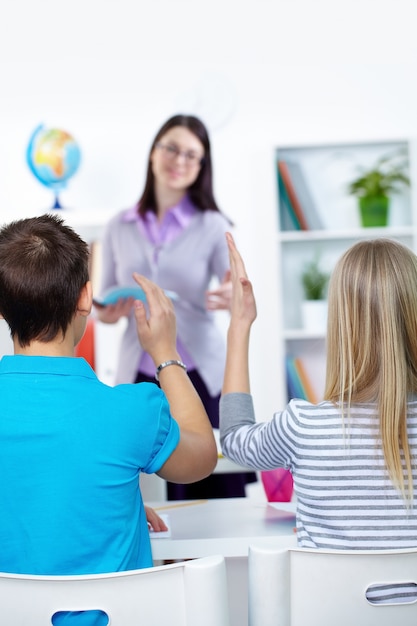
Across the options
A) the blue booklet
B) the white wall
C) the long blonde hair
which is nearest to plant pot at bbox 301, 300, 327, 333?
the white wall

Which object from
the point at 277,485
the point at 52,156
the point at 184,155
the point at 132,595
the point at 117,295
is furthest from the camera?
the point at 52,156

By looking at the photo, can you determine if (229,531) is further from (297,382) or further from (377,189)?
(377,189)

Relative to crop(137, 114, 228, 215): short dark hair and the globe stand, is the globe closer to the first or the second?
the globe stand

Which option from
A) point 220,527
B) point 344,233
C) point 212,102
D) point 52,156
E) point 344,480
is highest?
point 212,102

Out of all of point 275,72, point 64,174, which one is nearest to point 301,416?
point 64,174

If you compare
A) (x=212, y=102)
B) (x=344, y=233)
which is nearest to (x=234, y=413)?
(x=344, y=233)

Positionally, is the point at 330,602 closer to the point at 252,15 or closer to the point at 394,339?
the point at 394,339

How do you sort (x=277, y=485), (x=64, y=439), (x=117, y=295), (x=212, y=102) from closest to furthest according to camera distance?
(x=64, y=439), (x=277, y=485), (x=117, y=295), (x=212, y=102)

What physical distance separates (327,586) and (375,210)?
3118 millimetres

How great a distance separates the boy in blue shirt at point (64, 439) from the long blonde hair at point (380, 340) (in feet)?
0.82

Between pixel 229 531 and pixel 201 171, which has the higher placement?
pixel 201 171

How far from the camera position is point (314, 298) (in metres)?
3.96

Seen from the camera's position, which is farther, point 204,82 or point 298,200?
point 204,82

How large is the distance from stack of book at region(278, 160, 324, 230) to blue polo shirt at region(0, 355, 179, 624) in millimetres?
2943
